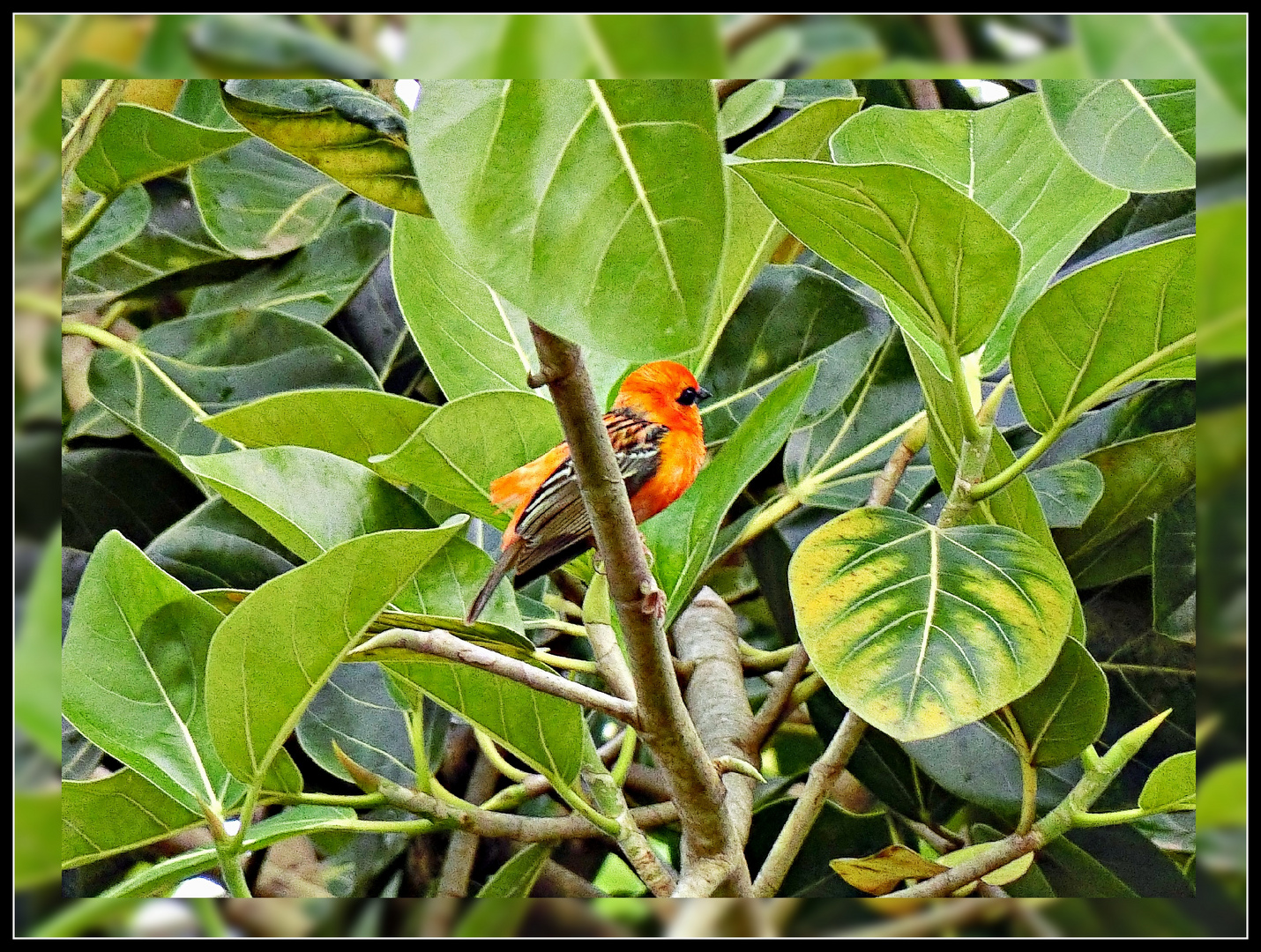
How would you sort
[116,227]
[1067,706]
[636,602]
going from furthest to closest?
[116,227] < [1067,706] < [636,602]

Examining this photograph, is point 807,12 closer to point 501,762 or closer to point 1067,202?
point 1067,202

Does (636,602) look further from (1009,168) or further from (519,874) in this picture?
(1009,168)

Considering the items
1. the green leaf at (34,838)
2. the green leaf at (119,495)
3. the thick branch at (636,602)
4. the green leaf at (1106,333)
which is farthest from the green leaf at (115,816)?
the green leaf at (1106,333)

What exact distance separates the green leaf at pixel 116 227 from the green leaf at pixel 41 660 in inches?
8.5

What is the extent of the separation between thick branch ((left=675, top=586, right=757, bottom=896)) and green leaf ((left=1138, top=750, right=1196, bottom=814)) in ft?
0.68

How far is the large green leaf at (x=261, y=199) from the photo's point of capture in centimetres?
69

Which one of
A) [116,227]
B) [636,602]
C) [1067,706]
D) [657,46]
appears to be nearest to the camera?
[657,46]

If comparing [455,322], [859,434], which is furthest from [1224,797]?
[455,322]

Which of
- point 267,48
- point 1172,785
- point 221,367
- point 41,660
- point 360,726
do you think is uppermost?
point 267,48

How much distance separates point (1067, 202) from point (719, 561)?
29 centimetres

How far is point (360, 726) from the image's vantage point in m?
0.61

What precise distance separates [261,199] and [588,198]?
44 cm

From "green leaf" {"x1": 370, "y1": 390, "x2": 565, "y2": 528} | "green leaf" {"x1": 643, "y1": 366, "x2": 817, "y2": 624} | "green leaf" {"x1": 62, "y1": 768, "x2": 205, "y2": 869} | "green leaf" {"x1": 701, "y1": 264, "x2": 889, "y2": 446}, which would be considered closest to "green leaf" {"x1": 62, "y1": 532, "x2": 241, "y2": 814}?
"green leaf" {"x1": 62, "y1": 768, "x2": 205, "y2": 869}

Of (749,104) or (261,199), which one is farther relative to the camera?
(261,199)
